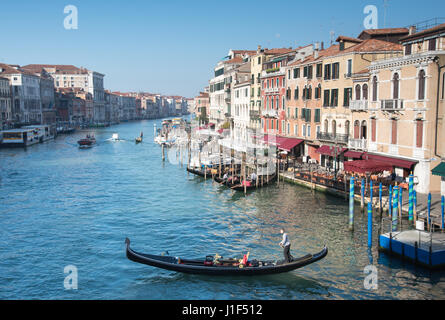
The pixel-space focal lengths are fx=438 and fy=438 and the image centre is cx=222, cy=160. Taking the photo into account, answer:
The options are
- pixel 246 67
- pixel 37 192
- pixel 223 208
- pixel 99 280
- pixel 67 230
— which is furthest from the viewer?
pixel 246 67

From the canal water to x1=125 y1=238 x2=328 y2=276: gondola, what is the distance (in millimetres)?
438

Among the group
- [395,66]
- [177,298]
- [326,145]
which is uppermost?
[395,66]

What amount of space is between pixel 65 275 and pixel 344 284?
9135 mm

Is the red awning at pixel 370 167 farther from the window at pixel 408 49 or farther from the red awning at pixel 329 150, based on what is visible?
the window at pixel 408 49

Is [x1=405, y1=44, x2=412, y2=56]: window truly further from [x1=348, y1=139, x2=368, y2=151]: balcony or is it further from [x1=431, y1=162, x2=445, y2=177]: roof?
[x1=431, y1=162, x2=445, y2=177]: roof

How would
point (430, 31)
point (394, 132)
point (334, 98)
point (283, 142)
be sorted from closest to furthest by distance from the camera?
1. point (430, 31)
2. point (394, 132)
3. point (334, 98)
4. point (283, 142)

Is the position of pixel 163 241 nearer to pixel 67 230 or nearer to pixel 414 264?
pixel 67 230

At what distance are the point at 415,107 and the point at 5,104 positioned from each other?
226 feet

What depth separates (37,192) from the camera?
28219mm

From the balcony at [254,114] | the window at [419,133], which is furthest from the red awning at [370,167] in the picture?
the balcony at [254,114]

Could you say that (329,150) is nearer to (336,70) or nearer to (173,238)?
(336,70)

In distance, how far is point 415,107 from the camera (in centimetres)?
2048

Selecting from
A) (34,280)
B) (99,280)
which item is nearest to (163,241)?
(99,280)

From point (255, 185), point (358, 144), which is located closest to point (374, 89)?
point (358, 144)
